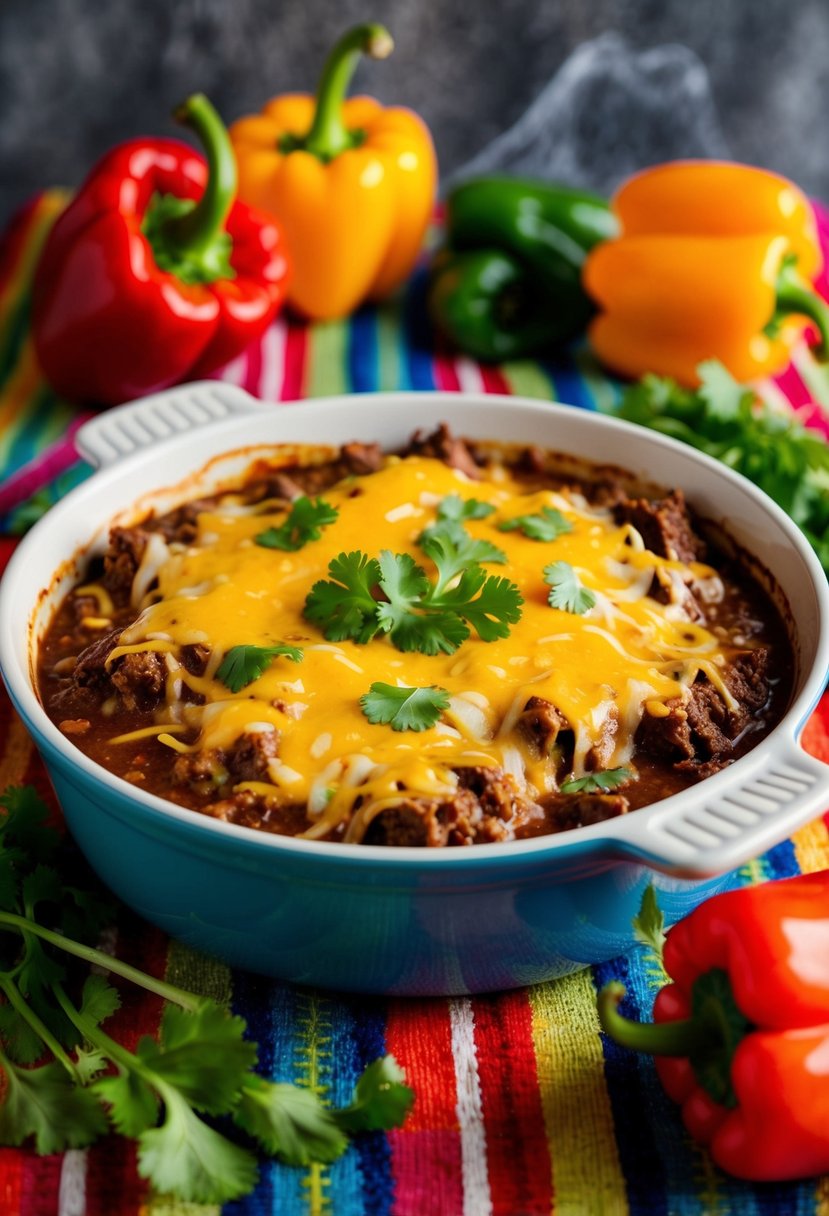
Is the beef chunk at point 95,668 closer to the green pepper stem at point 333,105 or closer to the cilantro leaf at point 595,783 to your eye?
Answer: the cilantro leaf at point 595,783

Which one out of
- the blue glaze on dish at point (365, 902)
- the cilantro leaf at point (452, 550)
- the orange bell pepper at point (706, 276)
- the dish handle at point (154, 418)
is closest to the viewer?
the blue glaze on dish at point (365, 902)

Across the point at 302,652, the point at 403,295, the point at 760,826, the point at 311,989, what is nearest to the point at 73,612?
the point at 302,652

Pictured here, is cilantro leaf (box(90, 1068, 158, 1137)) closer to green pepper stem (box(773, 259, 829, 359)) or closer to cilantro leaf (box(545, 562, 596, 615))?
cilantro leaf (box(545, 562, 596, 615))

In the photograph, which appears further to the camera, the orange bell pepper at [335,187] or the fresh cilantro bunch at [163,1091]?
the orange bell pepper at [335,187]

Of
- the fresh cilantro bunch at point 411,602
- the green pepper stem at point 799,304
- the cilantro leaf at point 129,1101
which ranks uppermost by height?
the fresh cilantro bunch at point 411,602

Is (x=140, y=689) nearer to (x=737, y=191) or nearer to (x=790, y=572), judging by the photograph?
(x=790, y=572)

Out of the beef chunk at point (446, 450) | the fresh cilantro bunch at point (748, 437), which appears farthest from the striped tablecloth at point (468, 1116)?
the beef chunk at point (446, 450)
